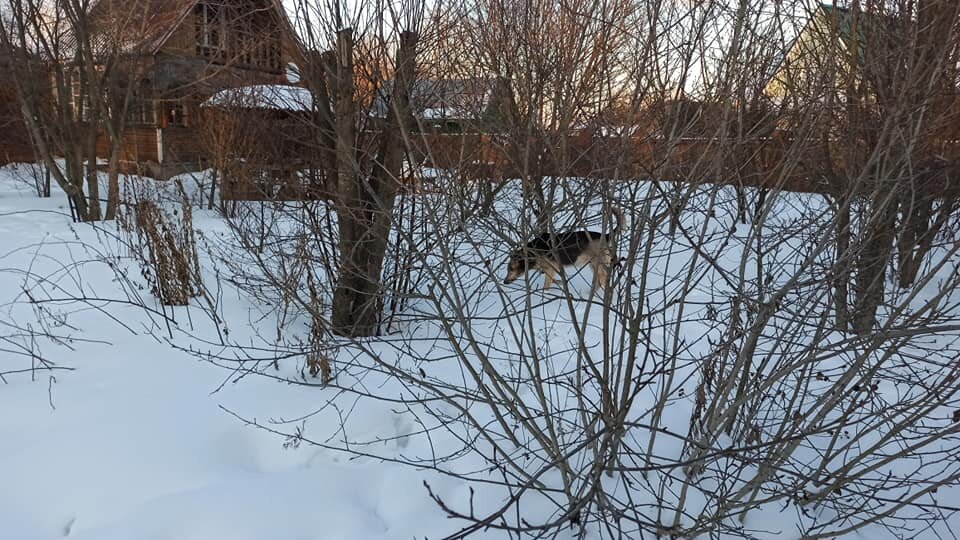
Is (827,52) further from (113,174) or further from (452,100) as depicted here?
(113,174)

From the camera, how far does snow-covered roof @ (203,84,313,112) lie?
511cm

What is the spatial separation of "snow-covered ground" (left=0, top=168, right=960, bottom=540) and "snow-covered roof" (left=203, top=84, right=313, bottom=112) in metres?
2.15

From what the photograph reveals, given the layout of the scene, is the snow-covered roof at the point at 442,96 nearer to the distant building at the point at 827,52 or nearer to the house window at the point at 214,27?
the house window at the point at 214,27

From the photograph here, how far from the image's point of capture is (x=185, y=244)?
499 centimetres

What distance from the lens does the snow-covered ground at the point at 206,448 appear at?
2582mm

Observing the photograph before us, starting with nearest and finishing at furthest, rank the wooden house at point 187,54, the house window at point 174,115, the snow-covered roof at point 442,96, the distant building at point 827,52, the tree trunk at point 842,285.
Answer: the distant building at point 827,52
the tree trunk at point 842,285
the snow-covered roof at point 442,96
the wooden house at point 187,54
the house window at point 174,115

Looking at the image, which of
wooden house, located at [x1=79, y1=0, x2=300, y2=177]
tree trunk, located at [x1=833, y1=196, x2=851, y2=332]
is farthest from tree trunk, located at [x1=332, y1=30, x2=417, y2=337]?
tree trunk, located at [x1=833, y1=196, x2=851, y2=332]

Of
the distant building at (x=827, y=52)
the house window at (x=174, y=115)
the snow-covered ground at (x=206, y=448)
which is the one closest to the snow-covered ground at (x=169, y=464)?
the snow-covered ground at (x=206, y=448)

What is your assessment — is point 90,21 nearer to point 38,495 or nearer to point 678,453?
point 38,495

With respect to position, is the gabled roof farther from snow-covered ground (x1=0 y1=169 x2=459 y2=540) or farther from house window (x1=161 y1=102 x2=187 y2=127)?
house window (x1=161 y1=102 x2=187 y2=127)

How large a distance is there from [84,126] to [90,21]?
8.25ft

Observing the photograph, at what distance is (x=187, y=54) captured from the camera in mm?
14008

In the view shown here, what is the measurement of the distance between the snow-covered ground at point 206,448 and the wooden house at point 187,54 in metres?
2.42

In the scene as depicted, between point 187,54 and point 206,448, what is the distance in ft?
45.0
